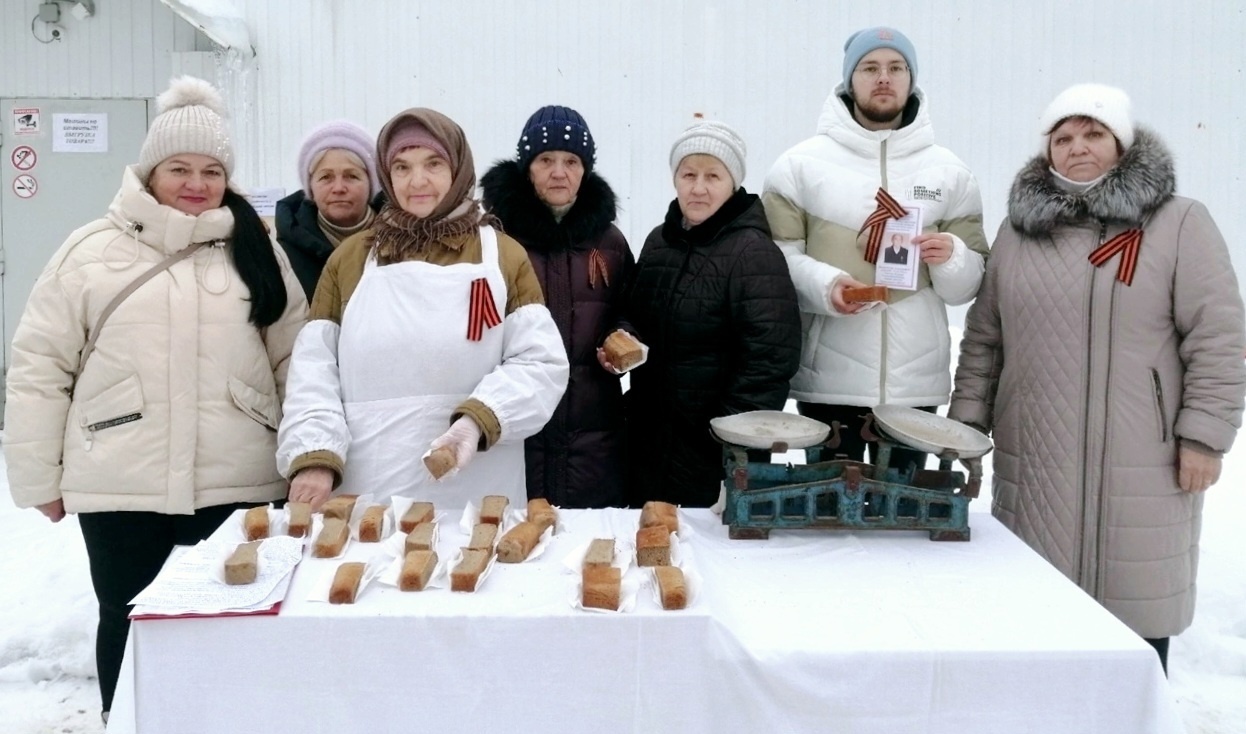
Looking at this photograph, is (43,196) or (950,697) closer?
(950,697)

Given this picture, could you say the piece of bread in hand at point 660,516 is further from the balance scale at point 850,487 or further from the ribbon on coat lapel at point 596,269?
the ribbon on coat lapel at point 596,269

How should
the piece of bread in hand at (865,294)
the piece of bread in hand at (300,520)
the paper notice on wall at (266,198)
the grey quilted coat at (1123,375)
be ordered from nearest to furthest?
the piece of bread in hand at (300,520) < the grey quilted coat at (1123,375) < the piece of bread in hand at (865,294) < the paper notice on wall at (266,198)

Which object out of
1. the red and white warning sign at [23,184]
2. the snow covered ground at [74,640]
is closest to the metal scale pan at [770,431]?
the snow covered ground at [74,640]

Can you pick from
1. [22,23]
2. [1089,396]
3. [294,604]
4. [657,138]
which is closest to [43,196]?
A: [22,23]

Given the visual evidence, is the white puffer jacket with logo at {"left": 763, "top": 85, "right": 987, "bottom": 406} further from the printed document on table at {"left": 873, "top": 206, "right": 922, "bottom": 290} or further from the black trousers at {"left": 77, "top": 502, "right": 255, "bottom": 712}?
the black trousers at {"left": 77, "top": 502, "right": 255, "bottom": 712}

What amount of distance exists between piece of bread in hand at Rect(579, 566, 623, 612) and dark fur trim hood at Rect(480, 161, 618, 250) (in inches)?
53.7

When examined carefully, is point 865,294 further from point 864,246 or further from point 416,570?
point 416,570

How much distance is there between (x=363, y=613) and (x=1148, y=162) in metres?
2.13

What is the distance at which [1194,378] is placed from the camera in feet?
7.68

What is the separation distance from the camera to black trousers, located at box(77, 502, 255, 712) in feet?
7.68

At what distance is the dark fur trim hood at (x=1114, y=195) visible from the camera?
2.36m

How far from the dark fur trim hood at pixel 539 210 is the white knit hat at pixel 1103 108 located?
126cm

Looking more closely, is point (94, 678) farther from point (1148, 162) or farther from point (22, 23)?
point (22, 23)

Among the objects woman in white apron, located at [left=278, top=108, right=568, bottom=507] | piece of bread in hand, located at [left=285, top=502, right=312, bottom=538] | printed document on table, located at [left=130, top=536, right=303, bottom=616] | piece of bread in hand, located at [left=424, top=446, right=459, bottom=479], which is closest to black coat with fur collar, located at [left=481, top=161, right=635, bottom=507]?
woman in white apron, located at [left=278, top=108, right=568, bottom=507]
